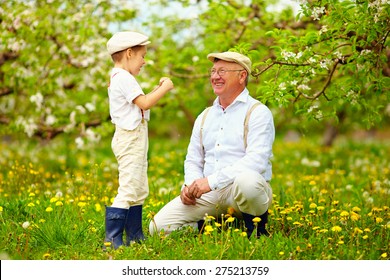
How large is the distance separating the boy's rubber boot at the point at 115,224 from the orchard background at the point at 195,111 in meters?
0.14

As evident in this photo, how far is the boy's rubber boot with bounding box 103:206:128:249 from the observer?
4.39 meters

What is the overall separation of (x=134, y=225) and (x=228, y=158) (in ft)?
2.80

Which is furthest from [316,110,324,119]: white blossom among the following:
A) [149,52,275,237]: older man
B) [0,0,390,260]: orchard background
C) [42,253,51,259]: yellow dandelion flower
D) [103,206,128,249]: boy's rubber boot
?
[42,253,51,259]: yellow dandelion flower

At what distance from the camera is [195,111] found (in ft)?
40.5

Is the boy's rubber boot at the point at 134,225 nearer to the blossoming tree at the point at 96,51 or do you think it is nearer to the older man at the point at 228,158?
the older man at the point at 228,158

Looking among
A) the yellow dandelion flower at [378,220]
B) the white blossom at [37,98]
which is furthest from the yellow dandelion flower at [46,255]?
the white blossom at [37,98]

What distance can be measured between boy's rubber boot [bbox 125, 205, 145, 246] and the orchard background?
0.21m

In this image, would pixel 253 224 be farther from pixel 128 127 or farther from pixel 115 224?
pixel 128 127

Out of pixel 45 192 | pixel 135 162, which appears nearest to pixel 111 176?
pixel 45 192

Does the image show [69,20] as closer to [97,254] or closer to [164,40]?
[164,40]

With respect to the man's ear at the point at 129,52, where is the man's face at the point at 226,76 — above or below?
below

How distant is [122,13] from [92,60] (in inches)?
35.8

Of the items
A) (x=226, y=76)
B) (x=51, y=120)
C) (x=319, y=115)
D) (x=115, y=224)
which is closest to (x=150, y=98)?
(x=226, y=76)

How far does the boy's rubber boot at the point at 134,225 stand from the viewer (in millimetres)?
4562
